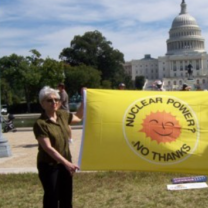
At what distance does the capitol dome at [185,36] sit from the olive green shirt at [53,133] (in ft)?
461

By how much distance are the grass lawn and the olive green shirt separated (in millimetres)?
1428

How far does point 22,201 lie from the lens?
600 centimetres

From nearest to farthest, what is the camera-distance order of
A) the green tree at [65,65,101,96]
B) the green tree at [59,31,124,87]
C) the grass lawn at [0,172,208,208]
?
the grass lawn at [0,172,208,208]
the green tree at [65,65,101,96]
the green tree at [59,31,124,87]

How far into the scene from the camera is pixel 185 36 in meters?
142

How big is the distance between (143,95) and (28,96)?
172 feet

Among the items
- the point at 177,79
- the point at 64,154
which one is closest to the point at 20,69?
the point at 64,154

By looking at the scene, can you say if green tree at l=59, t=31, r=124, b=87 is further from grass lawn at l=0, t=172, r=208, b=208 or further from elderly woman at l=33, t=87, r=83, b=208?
elderly woman at l=33, t=87, r=83, b=208

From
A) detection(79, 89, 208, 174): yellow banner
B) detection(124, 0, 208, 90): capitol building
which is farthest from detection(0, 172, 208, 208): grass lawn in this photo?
detection(124, 0, 208, 90): capitol building

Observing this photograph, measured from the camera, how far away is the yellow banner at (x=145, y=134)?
5391 millimetres

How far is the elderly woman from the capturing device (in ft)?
14.4

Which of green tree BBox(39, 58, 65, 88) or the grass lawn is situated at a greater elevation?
green tree BBox(39, 58, 65, 88)

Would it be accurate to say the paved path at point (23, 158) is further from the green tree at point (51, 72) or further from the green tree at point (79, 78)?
the green tree at point (79, 78)

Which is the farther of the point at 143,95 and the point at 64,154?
the point at 143,95

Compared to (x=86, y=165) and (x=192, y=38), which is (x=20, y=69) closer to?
(x=86, y=165)
